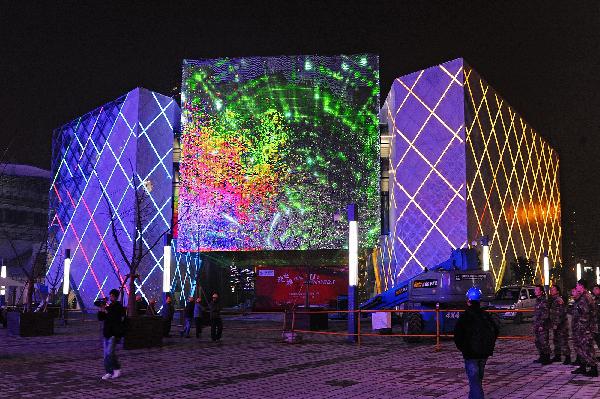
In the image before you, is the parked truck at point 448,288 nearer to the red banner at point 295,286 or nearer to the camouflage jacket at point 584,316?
the camouflage jacket at point 584,316

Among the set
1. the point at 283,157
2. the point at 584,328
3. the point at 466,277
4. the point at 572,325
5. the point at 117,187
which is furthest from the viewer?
the point at 117,187

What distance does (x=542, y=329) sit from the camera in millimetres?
12641

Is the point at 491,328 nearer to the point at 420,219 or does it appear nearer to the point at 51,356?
the point at 51,356

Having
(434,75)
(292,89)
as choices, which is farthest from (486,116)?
(292,89)

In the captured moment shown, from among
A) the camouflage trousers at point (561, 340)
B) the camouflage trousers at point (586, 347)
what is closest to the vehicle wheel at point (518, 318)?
the camouflage trousers at point (561, 340)

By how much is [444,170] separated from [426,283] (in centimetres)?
1778

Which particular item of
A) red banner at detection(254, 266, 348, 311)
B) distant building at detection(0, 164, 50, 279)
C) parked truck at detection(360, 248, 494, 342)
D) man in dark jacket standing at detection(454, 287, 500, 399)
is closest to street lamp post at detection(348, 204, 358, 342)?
parked truck at detection(360, 248, 494, 342)

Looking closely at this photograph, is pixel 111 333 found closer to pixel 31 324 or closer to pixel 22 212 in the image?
pixel 31 324

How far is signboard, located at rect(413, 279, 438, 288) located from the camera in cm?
1931

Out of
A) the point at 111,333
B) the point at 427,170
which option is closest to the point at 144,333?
the point at 111,333

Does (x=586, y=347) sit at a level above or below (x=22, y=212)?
below

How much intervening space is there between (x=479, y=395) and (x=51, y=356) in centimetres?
1078

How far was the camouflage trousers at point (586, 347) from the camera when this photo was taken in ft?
34.7

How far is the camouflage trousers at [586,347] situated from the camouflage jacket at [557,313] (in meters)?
1.69
